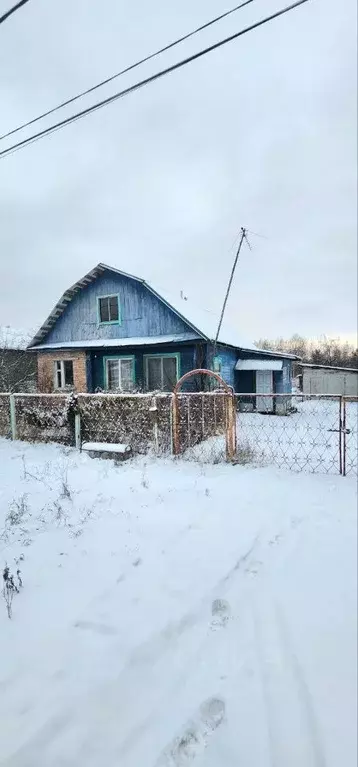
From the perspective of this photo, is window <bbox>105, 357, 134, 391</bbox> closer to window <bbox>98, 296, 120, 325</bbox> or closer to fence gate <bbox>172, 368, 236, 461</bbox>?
window <bbox>98, 296, 120, 325</bbox>

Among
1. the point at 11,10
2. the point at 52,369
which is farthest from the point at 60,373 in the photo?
the point at 11,10

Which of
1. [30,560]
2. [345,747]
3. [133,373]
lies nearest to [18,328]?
[133,373]

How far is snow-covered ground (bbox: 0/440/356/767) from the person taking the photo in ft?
5.75

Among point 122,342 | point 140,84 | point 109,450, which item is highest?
point 140,84

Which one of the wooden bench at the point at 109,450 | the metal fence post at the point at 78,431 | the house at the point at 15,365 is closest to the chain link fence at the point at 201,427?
the wooden bench at the point at 109,450

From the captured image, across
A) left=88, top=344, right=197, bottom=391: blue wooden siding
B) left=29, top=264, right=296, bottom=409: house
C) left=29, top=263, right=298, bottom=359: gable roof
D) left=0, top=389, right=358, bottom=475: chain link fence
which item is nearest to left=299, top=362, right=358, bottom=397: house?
left=29, top=263, right=298, bottom=359: gable roof

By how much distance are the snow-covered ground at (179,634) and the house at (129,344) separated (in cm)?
908

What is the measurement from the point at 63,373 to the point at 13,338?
10.4 meters

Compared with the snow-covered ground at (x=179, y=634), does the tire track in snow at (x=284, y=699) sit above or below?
below

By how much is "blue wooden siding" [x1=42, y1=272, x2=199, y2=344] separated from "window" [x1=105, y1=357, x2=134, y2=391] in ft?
3.35

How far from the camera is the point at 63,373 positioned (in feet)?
52.4

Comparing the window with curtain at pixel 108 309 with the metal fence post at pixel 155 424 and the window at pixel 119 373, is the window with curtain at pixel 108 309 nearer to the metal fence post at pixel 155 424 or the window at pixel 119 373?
the window at pixel 119 373

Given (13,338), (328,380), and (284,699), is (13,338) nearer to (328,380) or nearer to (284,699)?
(328,380)

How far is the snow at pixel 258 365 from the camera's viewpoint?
1564 centimetres
